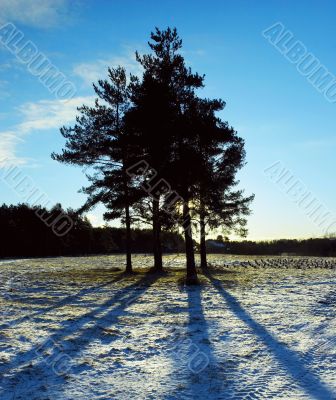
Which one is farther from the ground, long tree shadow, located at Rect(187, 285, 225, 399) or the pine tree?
the pine tree

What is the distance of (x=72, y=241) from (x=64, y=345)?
68140mm

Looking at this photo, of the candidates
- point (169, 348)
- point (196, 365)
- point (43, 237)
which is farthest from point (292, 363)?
point (43, 237)

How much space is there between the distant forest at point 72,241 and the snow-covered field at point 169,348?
150ft

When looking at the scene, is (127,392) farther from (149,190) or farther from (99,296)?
(149,190)

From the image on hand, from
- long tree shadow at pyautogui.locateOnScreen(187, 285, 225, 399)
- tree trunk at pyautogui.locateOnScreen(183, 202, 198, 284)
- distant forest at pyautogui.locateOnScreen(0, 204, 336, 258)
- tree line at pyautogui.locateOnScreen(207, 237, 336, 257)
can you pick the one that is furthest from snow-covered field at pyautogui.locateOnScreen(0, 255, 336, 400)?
tree line at pyautogui.locateOnScreen(207, 237, 336, 257)

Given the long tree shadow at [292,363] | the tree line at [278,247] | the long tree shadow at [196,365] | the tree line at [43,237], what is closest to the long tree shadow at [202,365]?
the long tree shadow at [196,365]

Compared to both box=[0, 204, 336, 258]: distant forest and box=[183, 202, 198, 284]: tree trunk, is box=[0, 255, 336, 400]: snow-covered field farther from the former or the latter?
box=[0, 204, 336, 258]: distant forest

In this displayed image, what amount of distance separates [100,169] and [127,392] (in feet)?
66.6

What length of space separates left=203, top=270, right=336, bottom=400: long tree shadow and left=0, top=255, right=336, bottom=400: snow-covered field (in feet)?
0.05

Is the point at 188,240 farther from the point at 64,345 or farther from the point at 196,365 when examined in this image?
the point at 196,365

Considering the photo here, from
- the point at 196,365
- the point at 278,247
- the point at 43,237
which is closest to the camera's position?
the point at 196,365

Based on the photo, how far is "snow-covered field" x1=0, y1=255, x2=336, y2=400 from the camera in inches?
228

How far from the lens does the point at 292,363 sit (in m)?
6.79

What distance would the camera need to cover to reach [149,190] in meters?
19.7
